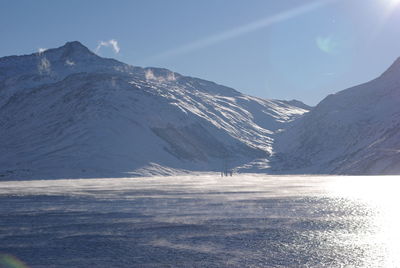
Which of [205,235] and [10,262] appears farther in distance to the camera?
[205,235]

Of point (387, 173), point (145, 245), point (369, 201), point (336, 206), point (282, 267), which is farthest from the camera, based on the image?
point (387, 173)

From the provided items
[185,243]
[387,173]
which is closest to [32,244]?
[185,243]

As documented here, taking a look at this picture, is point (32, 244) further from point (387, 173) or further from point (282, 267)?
point (387, 173)

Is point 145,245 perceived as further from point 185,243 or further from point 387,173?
point 387,173

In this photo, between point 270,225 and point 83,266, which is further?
point 270,225

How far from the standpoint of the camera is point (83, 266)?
23.2m

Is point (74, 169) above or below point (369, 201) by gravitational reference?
above

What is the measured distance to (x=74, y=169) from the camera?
178625 mm

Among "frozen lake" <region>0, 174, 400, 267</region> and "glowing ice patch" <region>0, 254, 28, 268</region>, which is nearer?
"glowing ice patch" <region>0, 254, 28, 268</region>

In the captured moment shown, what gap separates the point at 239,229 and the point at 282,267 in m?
11.8

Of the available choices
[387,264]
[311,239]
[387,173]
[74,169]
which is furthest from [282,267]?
[74,169]

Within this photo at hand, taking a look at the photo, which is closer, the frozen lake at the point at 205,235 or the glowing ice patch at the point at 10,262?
the glowing ice patch at the point at 10,262

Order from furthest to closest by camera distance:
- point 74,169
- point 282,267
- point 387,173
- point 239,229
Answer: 1. point 74,169
2. point 387,173
3. point 239,229
4. point 282,267

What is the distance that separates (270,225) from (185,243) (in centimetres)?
905
